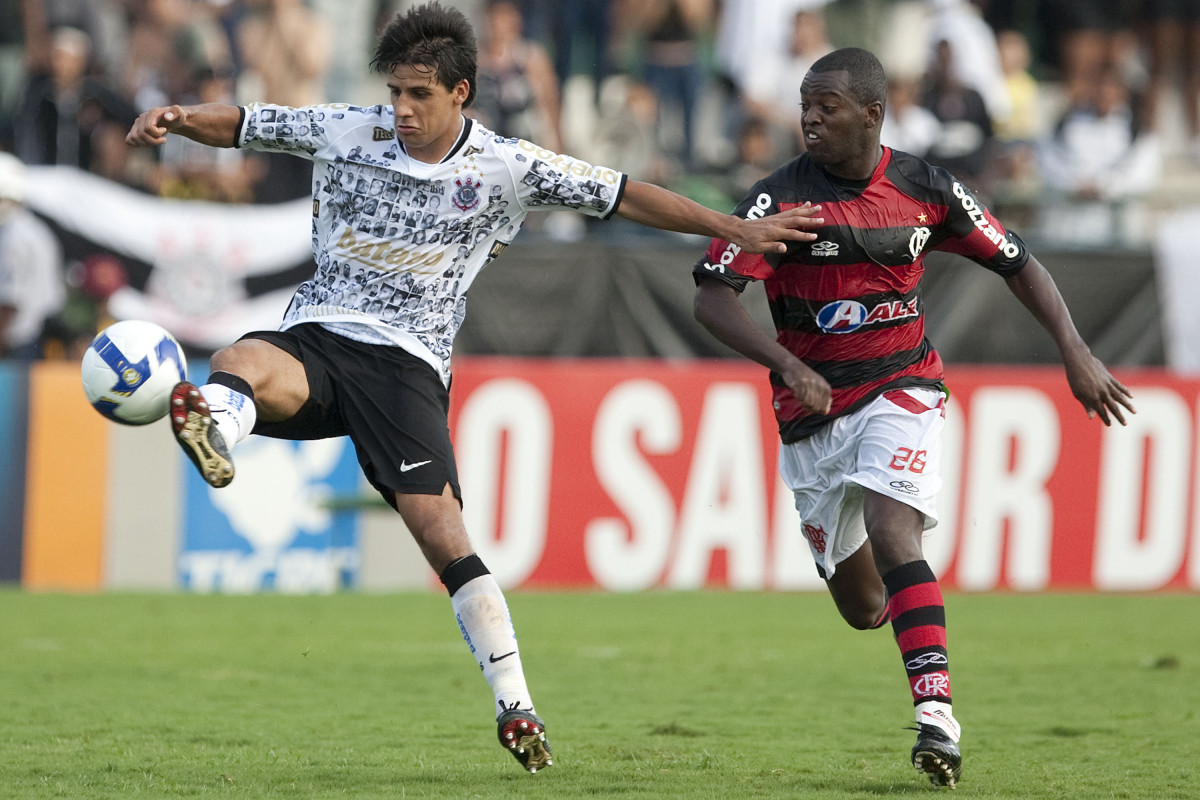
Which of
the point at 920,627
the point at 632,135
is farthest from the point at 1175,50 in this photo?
the point at 920,627

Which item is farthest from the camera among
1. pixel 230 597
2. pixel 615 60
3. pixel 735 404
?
pixel 615 60

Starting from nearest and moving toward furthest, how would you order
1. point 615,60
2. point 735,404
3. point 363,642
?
point 363,642
point 735,404
point 615,60

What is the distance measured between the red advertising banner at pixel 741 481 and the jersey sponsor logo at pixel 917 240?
642cm

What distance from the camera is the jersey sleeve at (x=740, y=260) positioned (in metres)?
5.71

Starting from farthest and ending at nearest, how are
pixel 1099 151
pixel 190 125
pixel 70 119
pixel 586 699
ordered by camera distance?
pixel 1099 151
pixel 70 119
pixel 586 699
pixel 190 125

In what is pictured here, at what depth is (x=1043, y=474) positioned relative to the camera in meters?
12.6

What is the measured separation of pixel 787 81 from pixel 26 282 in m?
6.63

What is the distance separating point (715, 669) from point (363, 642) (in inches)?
82.9

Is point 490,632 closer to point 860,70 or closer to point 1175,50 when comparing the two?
point 860,70

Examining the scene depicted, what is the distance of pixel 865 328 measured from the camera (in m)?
5.95

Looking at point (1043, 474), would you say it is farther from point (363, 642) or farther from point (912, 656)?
point (912, 656)

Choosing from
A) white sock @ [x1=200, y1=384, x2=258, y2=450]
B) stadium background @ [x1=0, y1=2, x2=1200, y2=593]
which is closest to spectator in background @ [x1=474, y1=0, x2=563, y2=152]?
stadium background @ [x1=0, y1=2, x2=1200, y2=593]

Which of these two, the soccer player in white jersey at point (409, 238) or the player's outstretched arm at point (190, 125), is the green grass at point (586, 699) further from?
the player's outstretched arm at point (190, 125)

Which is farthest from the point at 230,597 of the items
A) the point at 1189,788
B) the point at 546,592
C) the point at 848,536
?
the point at 1189,788
